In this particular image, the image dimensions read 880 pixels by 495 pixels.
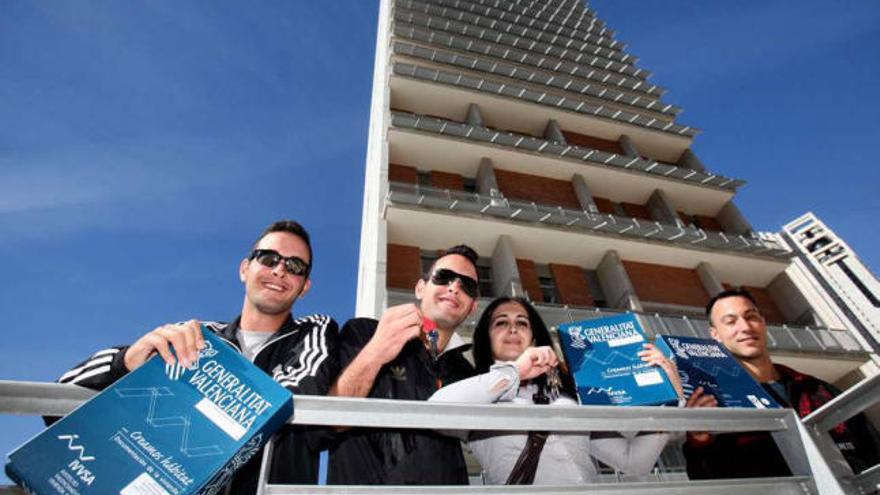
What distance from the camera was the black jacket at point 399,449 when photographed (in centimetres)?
180

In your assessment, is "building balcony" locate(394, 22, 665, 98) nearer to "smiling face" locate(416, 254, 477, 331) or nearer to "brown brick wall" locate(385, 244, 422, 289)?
"brown brick wall" locate(385, 244, 422, 289)

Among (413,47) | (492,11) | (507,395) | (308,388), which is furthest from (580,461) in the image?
(492,11)

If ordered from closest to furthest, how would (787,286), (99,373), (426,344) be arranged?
(99,373), (426,344), (787,286)

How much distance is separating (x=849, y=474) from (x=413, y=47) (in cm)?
1727

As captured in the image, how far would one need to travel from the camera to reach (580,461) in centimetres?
198

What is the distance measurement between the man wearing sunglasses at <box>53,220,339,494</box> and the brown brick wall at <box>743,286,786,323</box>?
50.2ft

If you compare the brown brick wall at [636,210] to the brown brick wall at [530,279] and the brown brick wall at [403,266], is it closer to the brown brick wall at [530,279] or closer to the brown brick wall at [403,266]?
the brown brick wall at [530,279]

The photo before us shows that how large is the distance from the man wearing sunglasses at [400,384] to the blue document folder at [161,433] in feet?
1.92

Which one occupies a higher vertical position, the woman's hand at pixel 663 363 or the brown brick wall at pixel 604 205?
the brown brick wall at pixel 604 205

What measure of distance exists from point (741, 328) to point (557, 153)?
11.9m

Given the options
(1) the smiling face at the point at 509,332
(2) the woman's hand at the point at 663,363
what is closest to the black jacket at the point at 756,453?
(2) the woman's hand at the point at 663,363

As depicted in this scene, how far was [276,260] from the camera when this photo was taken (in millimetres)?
2307

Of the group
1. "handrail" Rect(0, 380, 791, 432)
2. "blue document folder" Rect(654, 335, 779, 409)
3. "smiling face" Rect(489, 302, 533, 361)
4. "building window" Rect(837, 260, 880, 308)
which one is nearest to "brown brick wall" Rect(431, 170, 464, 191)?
"smiling face" Rect(489, 302, 533, 361)

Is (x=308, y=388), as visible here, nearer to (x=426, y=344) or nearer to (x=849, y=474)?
(x=426, y=344)
